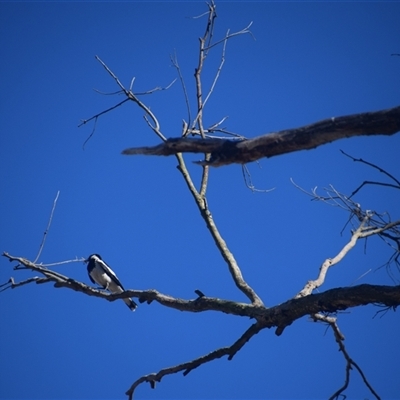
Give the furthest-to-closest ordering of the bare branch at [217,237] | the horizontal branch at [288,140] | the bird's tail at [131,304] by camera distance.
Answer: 1. the bird's tail at [131,304]
2. the bare branch at [217,237]
3. the horizontal branch at [288,140]

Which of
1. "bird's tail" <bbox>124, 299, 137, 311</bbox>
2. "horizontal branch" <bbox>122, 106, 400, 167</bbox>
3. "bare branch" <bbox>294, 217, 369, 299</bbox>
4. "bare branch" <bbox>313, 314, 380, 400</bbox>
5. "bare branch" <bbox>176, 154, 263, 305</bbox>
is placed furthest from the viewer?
"bird's tail" <bbox>124, 299, 137, 311</bbox>

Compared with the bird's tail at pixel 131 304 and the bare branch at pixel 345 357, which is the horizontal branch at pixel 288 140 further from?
the bird's tail at pixel 131 304

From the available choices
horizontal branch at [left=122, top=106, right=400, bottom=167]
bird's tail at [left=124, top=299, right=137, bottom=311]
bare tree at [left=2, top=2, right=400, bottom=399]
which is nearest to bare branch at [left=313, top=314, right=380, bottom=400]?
bare tree at [left=2, top=2, right=400, bottom=399]

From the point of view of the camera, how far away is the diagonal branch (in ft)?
11.1

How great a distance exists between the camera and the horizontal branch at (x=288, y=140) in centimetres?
216

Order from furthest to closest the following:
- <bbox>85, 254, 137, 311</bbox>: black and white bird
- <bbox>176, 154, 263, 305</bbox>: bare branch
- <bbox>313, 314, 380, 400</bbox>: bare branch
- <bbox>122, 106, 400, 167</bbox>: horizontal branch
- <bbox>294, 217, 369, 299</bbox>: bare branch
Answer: <bbox>85, 254, 137, 311</bbox>: black and white bird
<bbox>176, 154, 263, 305</bbox>: bare branch
<bbox>294, 217, 369, 299</bbox>: bare branch
<bbox>313, 314, 380, 400</bbox>: bare branch
<bbox>122, 106, 400, 167</bbox>: horizontal branch

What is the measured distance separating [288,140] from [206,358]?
175 cm

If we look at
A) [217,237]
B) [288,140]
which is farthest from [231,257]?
[288,140]

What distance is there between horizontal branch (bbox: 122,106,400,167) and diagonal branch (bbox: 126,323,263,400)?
136cm

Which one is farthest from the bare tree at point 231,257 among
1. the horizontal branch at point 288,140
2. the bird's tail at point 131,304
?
the bird's tail at point 131,304

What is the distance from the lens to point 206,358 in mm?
3455

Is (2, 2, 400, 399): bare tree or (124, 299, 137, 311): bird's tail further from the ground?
(124, 299, 137, 311): bird's tail

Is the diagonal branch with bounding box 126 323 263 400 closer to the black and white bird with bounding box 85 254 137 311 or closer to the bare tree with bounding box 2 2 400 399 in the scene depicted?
the bare tree with bounding box 2 2 400 399

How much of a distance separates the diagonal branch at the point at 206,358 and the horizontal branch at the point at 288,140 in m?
1.36
